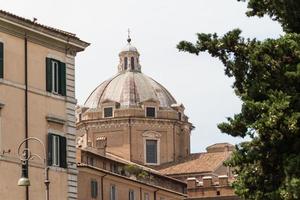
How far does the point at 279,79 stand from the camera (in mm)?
27391

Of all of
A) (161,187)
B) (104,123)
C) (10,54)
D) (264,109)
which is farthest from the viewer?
(104,123)

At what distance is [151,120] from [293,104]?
69339mm

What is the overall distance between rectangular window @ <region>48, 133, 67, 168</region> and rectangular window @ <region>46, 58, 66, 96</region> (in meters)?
1.75

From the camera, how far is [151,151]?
97.1 m

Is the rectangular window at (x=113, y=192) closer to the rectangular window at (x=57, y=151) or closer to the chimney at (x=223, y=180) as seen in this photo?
the chimney at (x=223, y=180)

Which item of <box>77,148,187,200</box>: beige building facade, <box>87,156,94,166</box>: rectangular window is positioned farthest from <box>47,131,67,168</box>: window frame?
<box>87,156,94,166</box>: rectangular window

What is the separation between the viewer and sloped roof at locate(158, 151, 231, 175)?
93.5 m

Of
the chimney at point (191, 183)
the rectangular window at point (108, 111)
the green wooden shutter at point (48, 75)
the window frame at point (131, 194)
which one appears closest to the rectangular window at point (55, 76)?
the green wooden shutter at point (48, 75)

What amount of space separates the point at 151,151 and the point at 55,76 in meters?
53.2

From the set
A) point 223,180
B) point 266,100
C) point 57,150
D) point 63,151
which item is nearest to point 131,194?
point 223,180

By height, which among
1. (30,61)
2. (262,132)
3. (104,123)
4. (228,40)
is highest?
(104,123)

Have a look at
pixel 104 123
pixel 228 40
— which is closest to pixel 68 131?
pixel 228 40

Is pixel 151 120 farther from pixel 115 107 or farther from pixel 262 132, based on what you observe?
pixel 262 132

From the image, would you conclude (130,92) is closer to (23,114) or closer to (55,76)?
(55,76)
